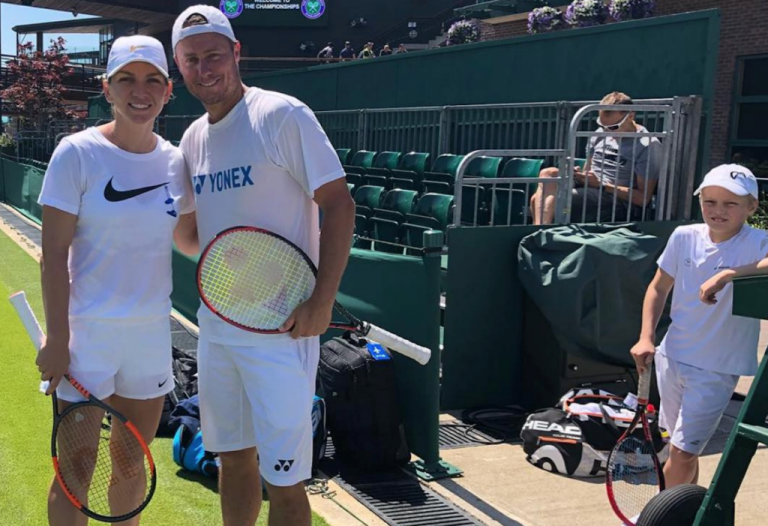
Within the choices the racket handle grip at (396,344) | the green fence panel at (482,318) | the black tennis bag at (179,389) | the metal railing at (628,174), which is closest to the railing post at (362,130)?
the metal railing at (628,174)

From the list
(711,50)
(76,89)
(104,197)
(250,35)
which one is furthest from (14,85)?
(104,197)

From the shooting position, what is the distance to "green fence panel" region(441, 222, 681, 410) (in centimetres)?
607

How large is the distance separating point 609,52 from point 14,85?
32826 mm

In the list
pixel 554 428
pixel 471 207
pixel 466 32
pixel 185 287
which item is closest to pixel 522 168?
pixel 471 207

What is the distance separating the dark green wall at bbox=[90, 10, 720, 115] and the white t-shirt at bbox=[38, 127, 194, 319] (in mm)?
6443

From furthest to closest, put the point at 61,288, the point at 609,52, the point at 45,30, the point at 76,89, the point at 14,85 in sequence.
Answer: the point at 45,30 → the point at 76,89 → the point at 14,85 → the point at 609,52 → the point at 61,288

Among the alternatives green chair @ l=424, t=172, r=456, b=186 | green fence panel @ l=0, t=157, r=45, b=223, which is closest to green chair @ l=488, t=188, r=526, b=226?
green chair @ l=424, t=172, r=456, b=186

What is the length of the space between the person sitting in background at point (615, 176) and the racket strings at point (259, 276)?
14.7 feet

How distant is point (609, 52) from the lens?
33.4 feet

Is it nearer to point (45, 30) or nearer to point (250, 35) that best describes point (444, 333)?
point (250, 35)

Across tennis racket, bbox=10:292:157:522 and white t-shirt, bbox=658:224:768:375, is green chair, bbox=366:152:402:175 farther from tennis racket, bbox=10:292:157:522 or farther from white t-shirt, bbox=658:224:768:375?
tennis racket, bbox=10:292:157:522

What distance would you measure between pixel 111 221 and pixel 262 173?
56cm

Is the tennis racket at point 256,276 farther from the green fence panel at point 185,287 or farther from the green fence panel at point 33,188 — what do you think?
the green fence panel at point 33,188

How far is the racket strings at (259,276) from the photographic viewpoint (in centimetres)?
284
